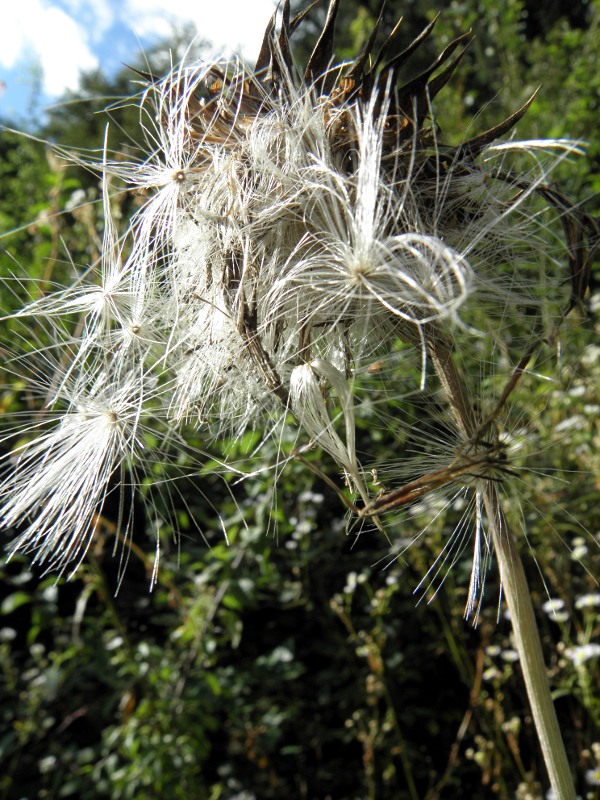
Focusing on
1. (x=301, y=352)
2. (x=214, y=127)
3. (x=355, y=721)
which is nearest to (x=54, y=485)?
(x=301, y=352)

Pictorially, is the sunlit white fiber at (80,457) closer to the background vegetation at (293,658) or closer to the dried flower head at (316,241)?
the dried flower head at (316,241)

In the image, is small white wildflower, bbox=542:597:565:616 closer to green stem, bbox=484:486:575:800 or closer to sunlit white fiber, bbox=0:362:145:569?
green stem, bbox=484:486:575:800

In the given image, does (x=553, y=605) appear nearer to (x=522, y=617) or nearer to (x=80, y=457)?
(x=522, y=617)

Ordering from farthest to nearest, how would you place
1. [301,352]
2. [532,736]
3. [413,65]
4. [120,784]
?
[413,65]
[532,736]
[120,784]
[301,352]

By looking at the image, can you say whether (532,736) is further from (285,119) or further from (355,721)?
(285,119)

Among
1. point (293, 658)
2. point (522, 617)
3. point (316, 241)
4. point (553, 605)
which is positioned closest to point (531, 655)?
point (522, 617)

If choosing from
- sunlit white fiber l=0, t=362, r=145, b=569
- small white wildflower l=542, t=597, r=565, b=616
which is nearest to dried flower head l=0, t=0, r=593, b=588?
sunlit white fiber l=0, t=362, r=145, b=569

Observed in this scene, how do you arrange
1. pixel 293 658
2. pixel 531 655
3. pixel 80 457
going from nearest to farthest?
1. pixel 531 655
2. pixel 80 457
3. pixel 293 658
